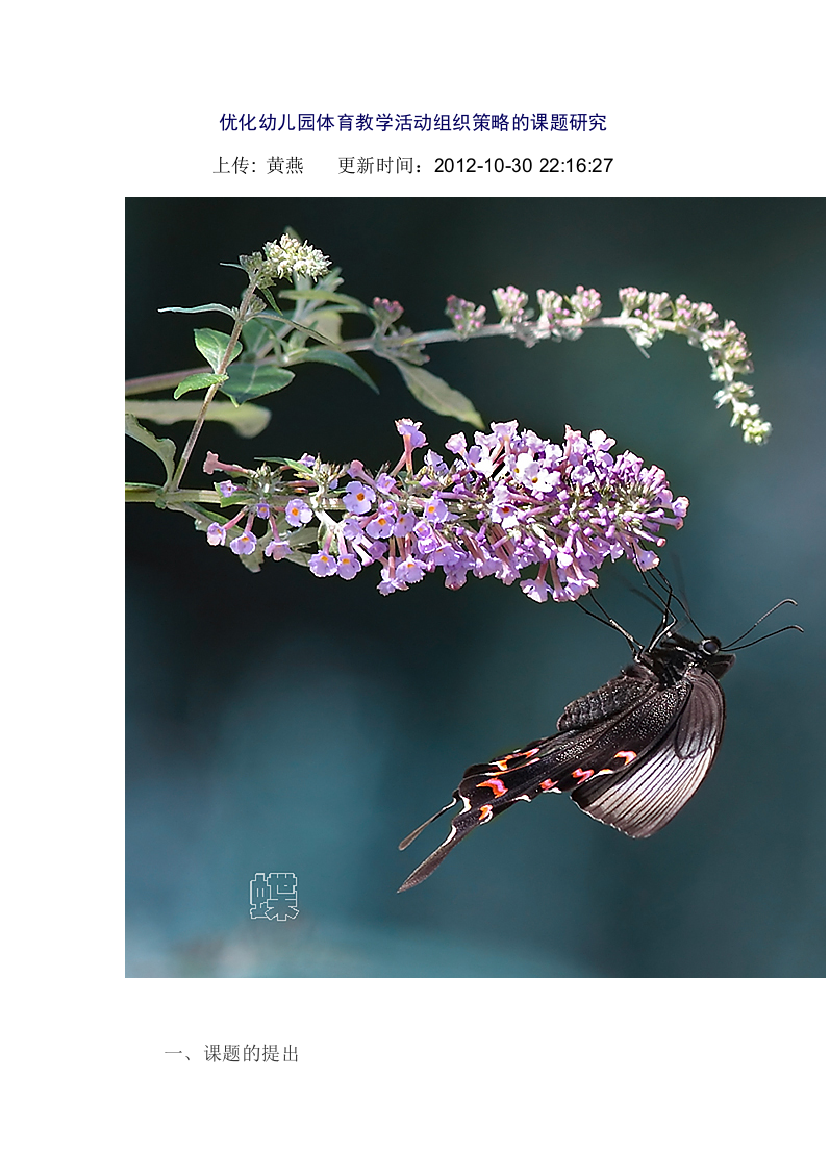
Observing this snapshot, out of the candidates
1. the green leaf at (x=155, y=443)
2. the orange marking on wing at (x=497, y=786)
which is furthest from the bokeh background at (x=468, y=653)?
the green leaf at (x=155, y=443)

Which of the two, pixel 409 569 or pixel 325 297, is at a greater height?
pixel 325 297

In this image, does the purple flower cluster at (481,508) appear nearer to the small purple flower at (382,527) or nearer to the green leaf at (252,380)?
the small purple flower at (382,527)

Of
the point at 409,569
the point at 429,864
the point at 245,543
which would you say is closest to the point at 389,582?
the point at 409,569


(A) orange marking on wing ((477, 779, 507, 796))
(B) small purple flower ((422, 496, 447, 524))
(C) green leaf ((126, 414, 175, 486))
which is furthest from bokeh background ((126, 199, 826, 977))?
(B) small purple flower ((422, 496, 447, 524))

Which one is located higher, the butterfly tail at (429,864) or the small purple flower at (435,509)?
the small purple flower at (435,509)

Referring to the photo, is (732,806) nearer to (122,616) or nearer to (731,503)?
(731,503)

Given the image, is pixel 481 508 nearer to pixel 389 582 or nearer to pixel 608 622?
pixel 389 582

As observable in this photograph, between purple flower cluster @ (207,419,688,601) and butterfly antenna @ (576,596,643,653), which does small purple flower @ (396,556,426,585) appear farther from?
butterfly antenna @ (576,596,643,653)
